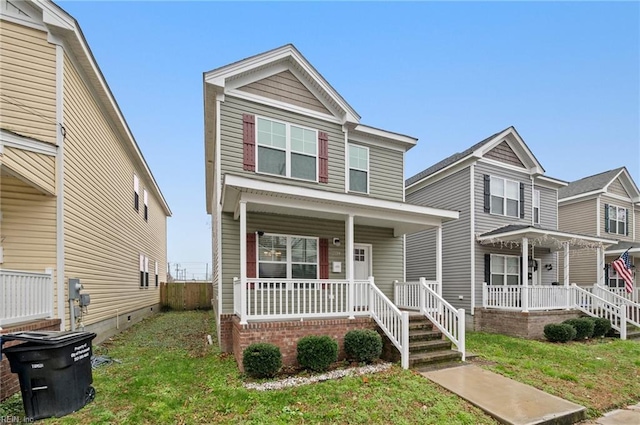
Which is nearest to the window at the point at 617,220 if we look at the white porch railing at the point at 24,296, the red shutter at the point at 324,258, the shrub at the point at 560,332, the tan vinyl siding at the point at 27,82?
the shrub at the point at 560,332

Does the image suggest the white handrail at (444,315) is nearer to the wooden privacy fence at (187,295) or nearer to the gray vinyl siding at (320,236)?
the gray vinyl siding at (320,236)

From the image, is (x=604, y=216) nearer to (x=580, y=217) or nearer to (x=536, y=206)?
(x=580, y=217)

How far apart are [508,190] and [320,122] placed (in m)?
8.79

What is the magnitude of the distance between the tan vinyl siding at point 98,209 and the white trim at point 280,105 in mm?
3568

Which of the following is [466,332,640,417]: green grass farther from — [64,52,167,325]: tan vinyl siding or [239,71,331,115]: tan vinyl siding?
[64,52,167,325]: tan vinyl siding

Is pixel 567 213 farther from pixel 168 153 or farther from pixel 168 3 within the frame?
pixel 168 153

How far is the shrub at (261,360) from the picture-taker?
19.0ft

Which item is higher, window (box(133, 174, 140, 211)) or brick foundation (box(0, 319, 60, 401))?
window (box(133, 174, 140, 211))

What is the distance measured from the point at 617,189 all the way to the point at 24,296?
2451cm

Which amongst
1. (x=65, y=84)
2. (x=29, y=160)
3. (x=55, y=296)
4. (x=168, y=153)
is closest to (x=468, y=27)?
(x=65, y=84)

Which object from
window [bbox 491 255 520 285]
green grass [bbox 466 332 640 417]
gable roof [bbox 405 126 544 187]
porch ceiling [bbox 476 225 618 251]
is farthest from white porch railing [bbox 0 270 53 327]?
window [bbox 491 255 520 285]

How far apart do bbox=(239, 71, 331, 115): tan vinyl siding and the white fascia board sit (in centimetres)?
347

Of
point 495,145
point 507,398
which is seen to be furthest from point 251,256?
point 495,145

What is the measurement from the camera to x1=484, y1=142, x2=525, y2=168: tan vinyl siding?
519 inches
